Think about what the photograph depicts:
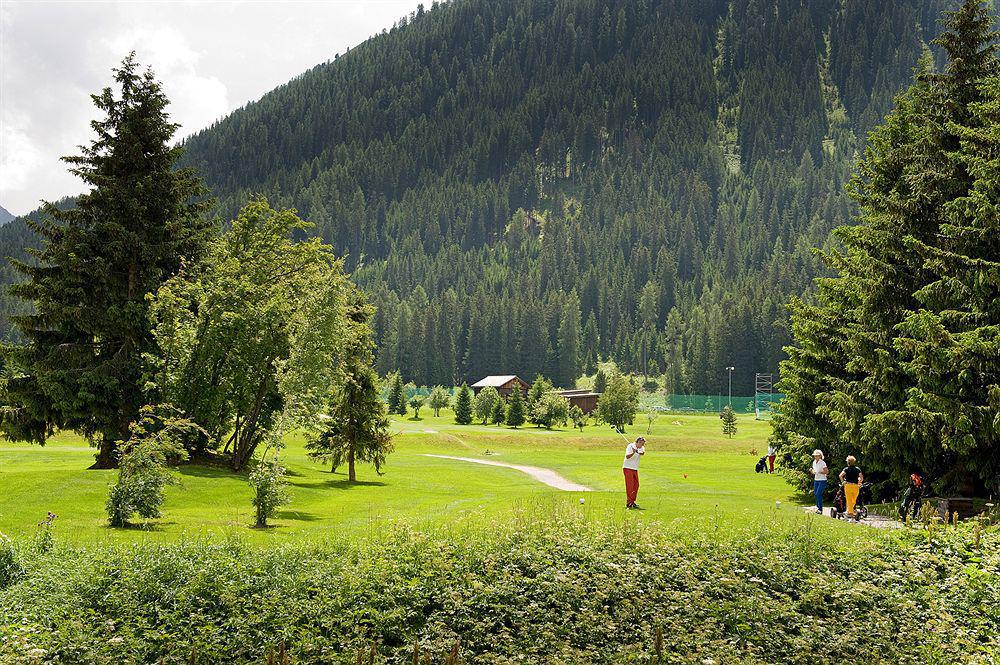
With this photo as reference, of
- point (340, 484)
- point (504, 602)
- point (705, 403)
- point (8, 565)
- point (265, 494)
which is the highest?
point (705, 403)

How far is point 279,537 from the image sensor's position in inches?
768

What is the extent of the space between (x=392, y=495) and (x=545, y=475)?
1361cm

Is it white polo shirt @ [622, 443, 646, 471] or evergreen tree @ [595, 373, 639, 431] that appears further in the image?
evergreen tree @ [595, 373, 639, 431]

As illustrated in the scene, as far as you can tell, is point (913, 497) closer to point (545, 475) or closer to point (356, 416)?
point (545, 475)

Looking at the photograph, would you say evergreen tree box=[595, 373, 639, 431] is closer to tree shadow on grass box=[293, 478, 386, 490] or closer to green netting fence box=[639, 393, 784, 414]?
green netting fence box=[639, 393, 784, 414]

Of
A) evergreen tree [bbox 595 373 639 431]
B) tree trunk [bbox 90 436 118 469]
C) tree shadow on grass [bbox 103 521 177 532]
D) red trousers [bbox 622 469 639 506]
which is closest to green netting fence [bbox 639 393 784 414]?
evergreen tree [bbox 595 373 639 431]

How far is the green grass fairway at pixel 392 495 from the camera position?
68.3 feet

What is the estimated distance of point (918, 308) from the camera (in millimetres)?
26625

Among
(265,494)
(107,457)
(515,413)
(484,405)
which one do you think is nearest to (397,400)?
(484,405)

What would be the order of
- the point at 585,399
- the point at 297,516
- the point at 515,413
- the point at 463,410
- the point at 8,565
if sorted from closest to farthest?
the point at 8,565 → the point at 297,516 → the point at 515,413 → the point at 463,410 → the point at 585,399

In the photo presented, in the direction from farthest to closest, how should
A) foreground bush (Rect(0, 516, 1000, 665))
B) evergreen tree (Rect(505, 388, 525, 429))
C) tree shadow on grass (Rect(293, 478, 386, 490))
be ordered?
evergreen tree (Rect(505, 388, 525, 429)) < tree shadow on grass (Rect(293, 478, 386, 490)) < foreground bush (Rect(0, 516, 1000, 665))

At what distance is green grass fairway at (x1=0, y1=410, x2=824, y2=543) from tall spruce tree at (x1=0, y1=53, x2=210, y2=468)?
10.7 feet

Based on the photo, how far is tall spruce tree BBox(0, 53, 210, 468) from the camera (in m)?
33.7

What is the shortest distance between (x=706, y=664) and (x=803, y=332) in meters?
20.3
